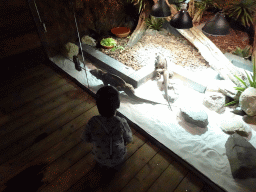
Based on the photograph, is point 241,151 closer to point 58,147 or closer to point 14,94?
point 58,147

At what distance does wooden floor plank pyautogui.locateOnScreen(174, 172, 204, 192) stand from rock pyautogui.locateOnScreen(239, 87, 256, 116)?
177cm

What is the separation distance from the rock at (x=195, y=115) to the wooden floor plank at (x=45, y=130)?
1856 millimetres

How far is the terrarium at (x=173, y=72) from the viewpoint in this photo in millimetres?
2813

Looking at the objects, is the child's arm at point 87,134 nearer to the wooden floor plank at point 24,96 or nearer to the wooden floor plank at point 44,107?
the wooden floor plank at point 44,107

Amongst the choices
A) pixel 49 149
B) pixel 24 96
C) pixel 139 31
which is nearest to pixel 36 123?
pixel 49 149

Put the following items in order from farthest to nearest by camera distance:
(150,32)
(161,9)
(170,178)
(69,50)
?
(150,32) → (69,50) → (161,9) → (170,178)

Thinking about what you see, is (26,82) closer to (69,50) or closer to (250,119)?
(69,50)

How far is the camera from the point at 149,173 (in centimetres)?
249

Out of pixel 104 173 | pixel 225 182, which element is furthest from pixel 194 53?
Result: pixel 104 173

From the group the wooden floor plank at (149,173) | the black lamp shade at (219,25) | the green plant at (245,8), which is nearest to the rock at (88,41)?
the black lamp shade at (219,25)

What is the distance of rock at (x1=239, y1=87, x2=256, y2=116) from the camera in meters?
3.18

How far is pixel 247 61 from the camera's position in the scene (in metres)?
4.61

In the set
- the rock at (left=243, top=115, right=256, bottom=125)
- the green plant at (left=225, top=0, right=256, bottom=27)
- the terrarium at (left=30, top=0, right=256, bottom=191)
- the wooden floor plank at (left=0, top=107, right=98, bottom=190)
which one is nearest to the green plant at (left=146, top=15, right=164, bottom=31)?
the terrarium at (left=30, top=0, right=256, bottom=191)

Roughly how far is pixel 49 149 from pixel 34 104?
1215 mm
